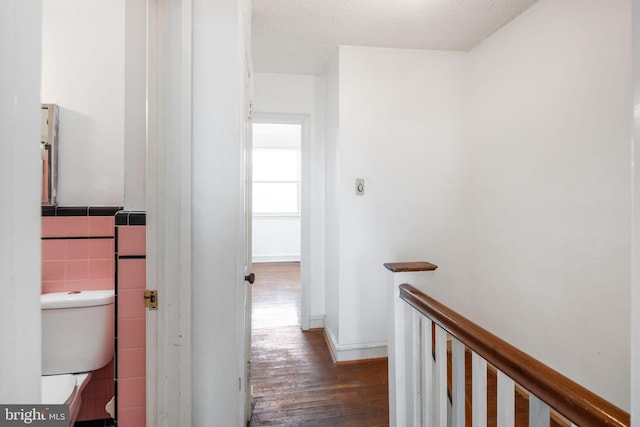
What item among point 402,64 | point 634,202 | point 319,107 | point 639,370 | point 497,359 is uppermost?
point 402,64

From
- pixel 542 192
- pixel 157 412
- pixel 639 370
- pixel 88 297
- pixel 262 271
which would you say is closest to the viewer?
pixel 639 370

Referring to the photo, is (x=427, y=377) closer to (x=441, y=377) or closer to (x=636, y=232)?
(x=441, y=377)

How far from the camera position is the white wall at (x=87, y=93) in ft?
4.84

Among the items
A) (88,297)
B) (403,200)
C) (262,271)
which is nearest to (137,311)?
(88,297)

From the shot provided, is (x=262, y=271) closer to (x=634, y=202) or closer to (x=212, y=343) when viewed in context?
(x=212, y=343)

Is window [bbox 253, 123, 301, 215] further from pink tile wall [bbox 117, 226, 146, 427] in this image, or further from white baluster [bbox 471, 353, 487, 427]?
white baluster [bbox 471, 353, 487, 427]

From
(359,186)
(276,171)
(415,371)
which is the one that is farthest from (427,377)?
(276,171)

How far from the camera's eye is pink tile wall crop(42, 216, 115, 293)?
1.42m

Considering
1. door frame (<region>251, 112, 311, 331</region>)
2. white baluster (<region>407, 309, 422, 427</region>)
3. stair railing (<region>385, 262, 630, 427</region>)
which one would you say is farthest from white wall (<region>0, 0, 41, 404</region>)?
door frame (<region>251, 112, 311, 331</region>)

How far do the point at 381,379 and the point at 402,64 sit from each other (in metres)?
2.48

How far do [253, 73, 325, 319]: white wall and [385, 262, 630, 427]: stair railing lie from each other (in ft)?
4.95

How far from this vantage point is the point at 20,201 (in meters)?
0.28

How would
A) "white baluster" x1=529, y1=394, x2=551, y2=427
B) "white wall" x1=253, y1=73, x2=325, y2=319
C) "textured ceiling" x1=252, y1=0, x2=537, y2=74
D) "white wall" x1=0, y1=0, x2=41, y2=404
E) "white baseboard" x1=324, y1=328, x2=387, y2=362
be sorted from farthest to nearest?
"white wall" x1=253, y1=73, x2=325, y2=319 < "white baseboard" x1=324, y1=328, x2=387, y2=362 < "textured ceiling" x1=252, y1=0, x2=537, y2=74 < "white baluster" x1=529, y1=394, x2=551, y2=427 < "white wall" x1=0, y1=0, x2=41, y2=404

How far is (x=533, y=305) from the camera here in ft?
5.96
